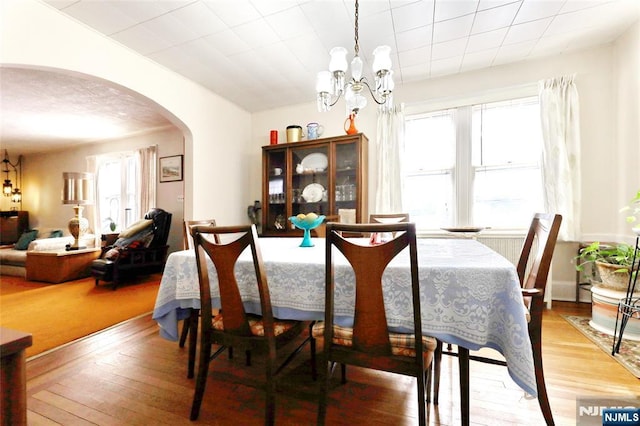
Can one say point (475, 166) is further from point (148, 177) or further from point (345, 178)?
point (148, 177)

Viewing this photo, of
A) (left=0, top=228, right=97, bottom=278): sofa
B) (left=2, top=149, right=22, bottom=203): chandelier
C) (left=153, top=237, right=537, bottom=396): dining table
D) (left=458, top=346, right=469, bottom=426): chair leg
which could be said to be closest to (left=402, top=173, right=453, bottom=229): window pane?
(left=153, top=237, right=537, bottom=396): dining table

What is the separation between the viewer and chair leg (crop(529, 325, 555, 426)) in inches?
47.9

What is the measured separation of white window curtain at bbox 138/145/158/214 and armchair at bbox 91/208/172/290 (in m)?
0.78

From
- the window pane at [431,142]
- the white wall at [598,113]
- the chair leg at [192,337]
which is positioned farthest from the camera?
the window pane at [431,142]

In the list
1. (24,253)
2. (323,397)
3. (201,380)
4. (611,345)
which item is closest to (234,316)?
(201,380)

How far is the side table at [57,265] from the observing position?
4.03m

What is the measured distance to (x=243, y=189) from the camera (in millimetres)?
4145

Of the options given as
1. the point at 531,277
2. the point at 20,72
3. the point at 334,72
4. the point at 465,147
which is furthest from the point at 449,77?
the point at 20,72

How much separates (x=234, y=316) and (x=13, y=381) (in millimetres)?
802

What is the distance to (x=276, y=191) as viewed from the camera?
3.82m

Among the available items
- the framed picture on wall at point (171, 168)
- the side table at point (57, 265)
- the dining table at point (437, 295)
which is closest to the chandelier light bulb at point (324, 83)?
the dining table at point (437, 295)

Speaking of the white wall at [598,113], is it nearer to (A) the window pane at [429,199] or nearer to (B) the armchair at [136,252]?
(A) the window pane at [429,199]

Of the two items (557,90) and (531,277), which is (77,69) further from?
(557,90)

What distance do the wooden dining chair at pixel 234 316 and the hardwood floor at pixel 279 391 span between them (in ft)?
0.79
